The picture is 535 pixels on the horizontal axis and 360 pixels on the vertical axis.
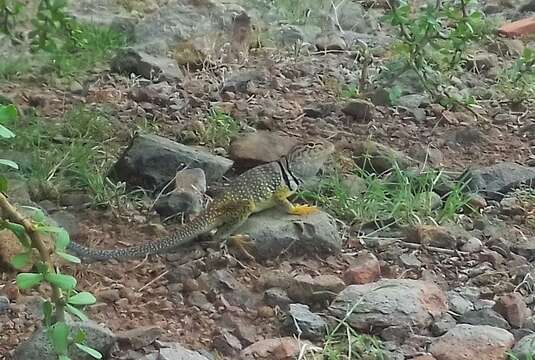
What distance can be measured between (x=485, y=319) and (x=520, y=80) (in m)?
2.66

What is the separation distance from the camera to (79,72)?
5.68 m

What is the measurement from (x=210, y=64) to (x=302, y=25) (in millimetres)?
1046

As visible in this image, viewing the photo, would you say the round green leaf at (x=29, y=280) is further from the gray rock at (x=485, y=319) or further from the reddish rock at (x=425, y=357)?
the gray rock at (x=485, y=319)

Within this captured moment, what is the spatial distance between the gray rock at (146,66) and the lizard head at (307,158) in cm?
162

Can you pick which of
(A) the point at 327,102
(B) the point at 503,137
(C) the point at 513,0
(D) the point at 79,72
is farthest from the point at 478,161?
(C) the point at 513,0

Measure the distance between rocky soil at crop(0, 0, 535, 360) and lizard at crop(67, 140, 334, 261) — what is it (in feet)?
0.14

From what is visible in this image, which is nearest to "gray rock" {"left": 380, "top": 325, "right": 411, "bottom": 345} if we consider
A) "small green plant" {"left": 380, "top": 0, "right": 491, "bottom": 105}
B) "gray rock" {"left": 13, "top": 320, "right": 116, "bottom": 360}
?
"gray rock" {"left": 13, "top": 320, "right": 116, "bottom": 360}

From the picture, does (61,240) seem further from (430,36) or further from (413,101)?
(413,101)

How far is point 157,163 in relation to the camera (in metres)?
4.22

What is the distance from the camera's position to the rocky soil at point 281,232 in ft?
10.2

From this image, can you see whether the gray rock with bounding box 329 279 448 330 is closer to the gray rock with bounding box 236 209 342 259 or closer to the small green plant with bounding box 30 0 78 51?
the gray rock with bounding box 236 209 342 259

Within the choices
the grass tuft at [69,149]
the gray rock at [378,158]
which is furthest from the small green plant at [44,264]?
the gray rock at [378,158]

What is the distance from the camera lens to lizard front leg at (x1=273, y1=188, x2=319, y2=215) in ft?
12.5

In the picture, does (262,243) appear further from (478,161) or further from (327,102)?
(327,102)
